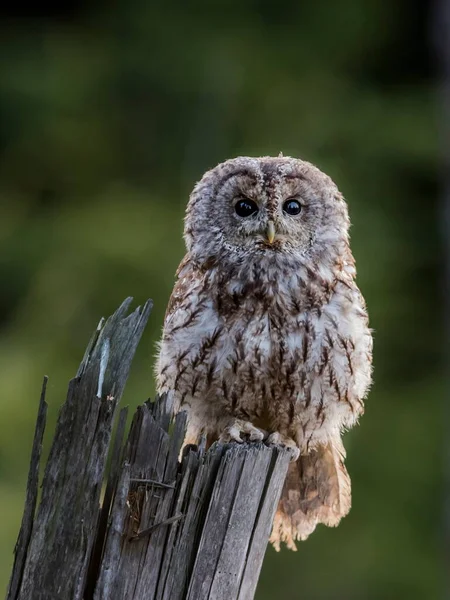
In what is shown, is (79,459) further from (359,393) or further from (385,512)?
(385,512)

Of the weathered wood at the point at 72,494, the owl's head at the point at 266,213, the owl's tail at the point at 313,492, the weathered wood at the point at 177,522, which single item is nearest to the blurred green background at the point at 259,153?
the owl's tail at the point at 313,492

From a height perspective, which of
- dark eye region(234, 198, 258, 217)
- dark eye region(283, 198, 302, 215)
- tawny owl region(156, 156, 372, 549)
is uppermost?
dark eye region(283, 198, 302, 215)

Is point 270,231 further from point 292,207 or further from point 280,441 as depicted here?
point 280,441

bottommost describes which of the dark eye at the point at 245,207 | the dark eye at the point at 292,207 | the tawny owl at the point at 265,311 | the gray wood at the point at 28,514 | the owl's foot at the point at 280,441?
the gray wood at the point at 28,514

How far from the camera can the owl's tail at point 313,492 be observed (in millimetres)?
3305

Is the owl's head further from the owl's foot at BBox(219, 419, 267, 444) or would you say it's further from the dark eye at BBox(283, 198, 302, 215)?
the owl's foot at BBox(219, 419, 267, 444)

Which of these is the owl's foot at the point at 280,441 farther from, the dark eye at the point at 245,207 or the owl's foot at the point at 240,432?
the dark eye at the point at 245,207

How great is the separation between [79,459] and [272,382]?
0.99 metres

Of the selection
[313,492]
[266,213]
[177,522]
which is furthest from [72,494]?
[313,492]

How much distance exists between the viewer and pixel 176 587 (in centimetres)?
213

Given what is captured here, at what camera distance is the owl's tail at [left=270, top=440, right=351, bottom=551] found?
3.30 metres

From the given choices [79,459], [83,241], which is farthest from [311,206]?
[83,241]

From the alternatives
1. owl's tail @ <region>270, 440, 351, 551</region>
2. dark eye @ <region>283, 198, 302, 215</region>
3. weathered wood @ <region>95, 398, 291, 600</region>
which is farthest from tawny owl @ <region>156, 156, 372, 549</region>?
weathered wood @ <region>95, 398, 291, 600</region>

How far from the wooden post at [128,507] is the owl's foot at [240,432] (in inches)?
22.8
